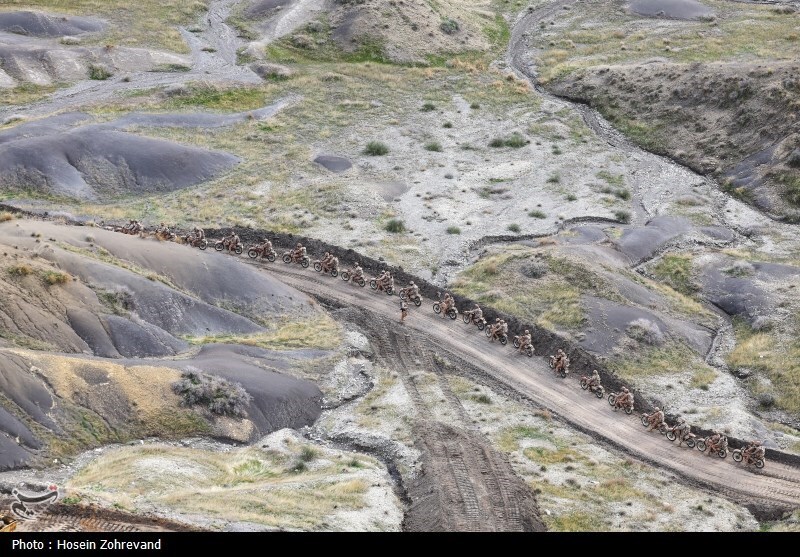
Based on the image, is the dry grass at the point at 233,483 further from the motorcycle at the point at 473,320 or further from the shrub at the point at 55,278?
the motorcycle at the point at 473,320

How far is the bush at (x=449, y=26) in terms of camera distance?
4450 inches

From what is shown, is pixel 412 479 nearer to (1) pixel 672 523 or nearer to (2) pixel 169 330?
(1) pixel 672 523

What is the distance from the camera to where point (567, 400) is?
49.7 m

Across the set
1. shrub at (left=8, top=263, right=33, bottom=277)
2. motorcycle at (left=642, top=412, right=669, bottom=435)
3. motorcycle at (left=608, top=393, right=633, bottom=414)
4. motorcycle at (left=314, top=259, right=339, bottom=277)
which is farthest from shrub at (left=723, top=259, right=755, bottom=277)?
shrub at (left=8, top=263, right=33, bottom=277)

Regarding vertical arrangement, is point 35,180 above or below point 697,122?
below

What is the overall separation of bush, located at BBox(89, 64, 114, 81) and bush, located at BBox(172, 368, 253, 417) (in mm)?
60250

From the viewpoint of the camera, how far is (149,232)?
63656mm

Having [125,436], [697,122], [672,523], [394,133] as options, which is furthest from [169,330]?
[697,122]

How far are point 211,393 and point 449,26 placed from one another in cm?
8101

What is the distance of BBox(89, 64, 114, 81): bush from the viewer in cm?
9456

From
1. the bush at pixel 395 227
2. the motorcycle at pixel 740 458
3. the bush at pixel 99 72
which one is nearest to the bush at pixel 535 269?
the bush at pixel 395 227

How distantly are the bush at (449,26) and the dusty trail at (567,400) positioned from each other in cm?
5932

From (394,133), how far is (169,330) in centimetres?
4414

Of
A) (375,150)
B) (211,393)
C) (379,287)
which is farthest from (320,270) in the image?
(375,150)
